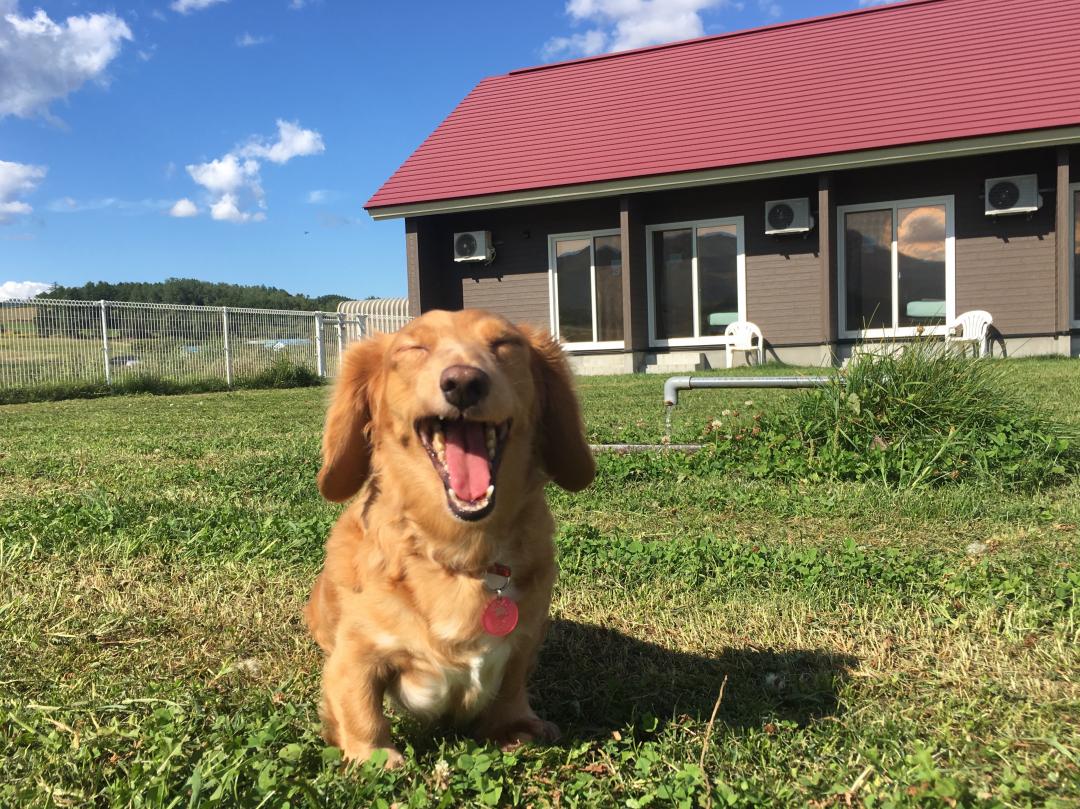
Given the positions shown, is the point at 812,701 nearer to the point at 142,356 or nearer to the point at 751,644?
the point at 751,644

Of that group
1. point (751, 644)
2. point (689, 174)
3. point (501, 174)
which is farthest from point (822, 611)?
point (501, 174)

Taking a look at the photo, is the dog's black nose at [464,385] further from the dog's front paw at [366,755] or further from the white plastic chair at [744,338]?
the white plastic chair at [744,338]

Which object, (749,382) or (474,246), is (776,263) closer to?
(474,246)

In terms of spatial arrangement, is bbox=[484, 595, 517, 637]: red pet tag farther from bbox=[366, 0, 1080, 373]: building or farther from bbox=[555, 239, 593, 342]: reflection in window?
bbox=[555, 239, 593, 342]: reflection in window

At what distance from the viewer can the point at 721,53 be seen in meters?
15.6

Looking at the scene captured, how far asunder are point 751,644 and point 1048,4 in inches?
596

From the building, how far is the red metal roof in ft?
0.14

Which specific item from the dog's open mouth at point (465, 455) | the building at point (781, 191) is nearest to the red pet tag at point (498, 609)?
the dog's open mouth at point (465, 455)

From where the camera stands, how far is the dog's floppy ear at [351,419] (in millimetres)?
2131

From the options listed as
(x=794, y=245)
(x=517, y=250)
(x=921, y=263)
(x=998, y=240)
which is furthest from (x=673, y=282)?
(x=998, y=240)

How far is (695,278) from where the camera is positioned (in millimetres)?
14125

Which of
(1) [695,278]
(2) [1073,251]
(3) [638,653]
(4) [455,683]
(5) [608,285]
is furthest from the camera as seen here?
(5) [608,285]

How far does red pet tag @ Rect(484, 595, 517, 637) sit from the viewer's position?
6.04 ft

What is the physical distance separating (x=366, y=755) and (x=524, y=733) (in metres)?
0.41
